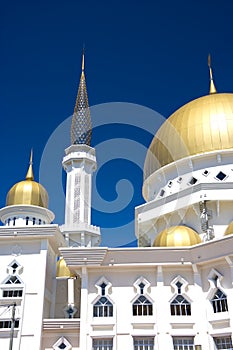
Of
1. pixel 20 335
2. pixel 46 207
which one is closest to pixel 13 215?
pixel 46 207

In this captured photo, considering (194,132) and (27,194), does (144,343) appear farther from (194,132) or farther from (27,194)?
(194,132)

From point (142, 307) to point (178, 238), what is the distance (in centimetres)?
337

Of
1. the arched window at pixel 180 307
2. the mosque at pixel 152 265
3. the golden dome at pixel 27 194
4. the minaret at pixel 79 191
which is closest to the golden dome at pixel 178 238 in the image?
the mosque at pixel 152 265

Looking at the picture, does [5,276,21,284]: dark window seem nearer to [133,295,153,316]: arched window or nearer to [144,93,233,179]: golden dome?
[133,295,153,316]: arched window

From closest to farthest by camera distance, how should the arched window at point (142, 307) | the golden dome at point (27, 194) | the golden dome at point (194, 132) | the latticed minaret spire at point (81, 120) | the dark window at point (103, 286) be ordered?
the arched window at point (142, 307) < the dark window at point (103, 286) < the golden dome at point (194, 132) < the golden dome at point (27, 194) < the latticed minaret spire at point (81, 120)

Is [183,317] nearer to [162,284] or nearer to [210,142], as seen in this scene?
[162,284]

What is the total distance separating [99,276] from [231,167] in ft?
29.4

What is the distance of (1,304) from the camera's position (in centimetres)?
1922

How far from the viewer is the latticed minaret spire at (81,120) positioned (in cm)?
3759

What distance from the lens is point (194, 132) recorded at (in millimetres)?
23484

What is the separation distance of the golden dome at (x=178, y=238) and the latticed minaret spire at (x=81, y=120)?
18779 millimetres

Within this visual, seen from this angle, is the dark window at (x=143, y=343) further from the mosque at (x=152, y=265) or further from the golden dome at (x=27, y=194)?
the golden dome at (x=27, y=194)

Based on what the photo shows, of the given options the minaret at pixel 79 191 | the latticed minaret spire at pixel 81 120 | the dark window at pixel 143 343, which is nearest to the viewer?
the dark window at pixel 143 343

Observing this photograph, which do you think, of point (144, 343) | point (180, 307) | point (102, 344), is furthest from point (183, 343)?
point (102, 344)
